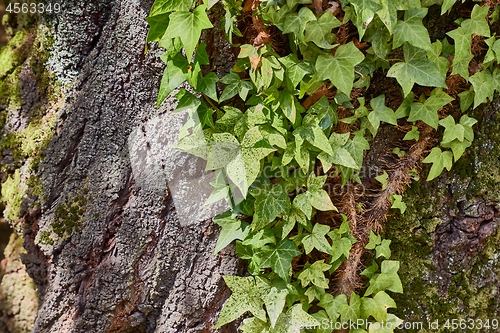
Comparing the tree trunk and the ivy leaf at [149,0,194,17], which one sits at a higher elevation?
the ivy leaf at [149,0,194,17]

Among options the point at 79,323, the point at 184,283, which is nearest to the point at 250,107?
the point at 184,283

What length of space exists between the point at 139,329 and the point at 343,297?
0.77 m

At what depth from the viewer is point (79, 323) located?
1504 millimetres

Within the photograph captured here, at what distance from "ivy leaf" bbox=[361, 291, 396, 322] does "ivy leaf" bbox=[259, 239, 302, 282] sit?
30 centimetres

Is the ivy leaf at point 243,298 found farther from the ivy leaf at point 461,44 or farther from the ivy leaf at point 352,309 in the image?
the ivy leaf at point 461,44

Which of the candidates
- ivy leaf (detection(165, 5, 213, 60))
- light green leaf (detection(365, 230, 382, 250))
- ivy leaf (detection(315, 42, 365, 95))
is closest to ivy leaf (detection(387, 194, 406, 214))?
light green leaf (detection(365, 230, 382, 250))

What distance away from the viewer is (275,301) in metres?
1.32

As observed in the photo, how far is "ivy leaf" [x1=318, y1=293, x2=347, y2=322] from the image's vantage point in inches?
55.2

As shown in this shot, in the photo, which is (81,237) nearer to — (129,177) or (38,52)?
(129,177)

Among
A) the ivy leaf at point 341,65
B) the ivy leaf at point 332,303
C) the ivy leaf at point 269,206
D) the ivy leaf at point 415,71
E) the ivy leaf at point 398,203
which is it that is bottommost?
the ivy leaf at point 332,303

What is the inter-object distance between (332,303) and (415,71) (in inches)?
31.6

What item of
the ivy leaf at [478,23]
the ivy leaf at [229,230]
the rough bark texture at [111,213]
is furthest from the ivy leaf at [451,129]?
the rough bark texture at [111,213]

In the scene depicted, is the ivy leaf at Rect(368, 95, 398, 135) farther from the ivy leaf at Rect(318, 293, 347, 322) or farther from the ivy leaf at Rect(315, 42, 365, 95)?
the ivy leaf at Rect(318, 293, 347, 322)

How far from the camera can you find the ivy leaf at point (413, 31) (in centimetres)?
113
